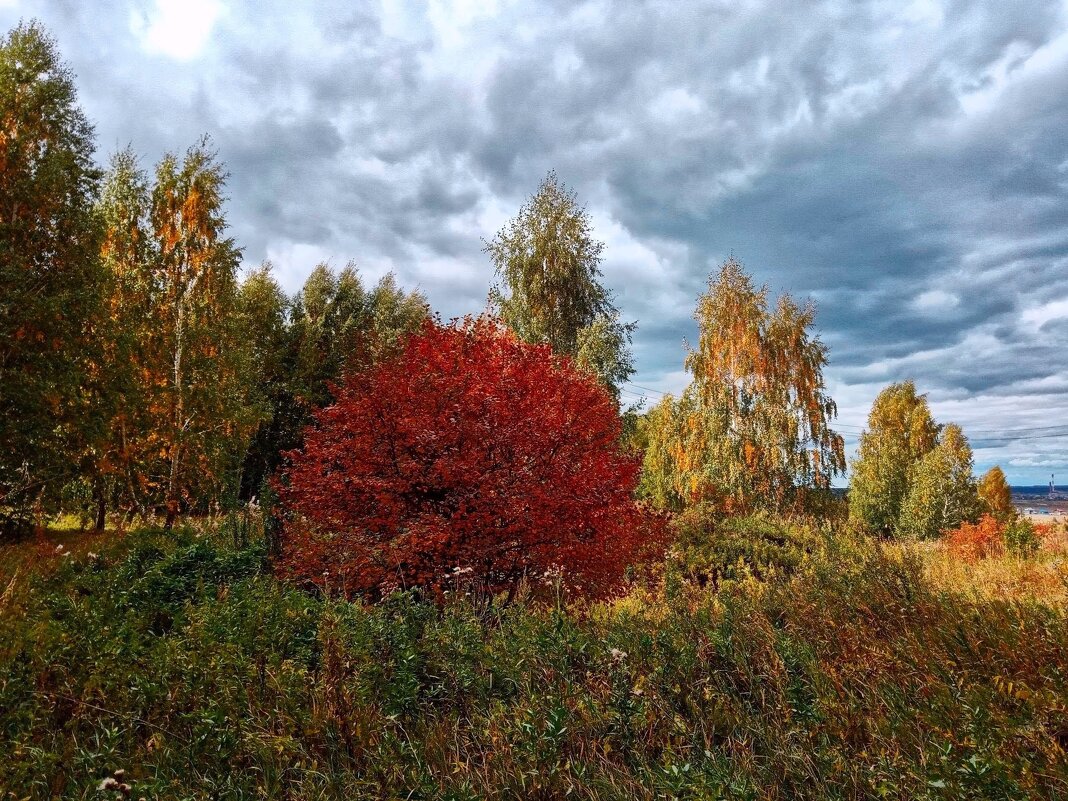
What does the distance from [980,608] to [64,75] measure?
18898mm

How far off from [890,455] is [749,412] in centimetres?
1272

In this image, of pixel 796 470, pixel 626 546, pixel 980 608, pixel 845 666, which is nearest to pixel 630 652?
pixel 845 666

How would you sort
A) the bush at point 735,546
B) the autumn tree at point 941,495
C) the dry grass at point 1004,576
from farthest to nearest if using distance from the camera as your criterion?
1. the autumn tree at point 941,495
2. the bush at point 735,546
3. the dry grass at point 1004,576

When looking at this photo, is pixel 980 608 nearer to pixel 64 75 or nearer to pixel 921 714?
pixel 921 714

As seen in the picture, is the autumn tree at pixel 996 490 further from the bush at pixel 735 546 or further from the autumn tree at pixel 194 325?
the autumn tree at pixel 194 325

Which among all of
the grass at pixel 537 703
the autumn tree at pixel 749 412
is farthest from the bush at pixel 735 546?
the grass at pixel 537 703

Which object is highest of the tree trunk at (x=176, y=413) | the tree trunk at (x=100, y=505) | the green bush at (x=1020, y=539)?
the tree trunk at (x=176, y=413)

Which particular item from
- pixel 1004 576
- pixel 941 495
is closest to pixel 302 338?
pixel 1004 576

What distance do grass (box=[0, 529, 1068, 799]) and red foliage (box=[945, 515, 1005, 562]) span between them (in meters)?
10.9

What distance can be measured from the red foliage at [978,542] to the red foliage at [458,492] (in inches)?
381

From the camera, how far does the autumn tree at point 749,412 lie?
19359 mm

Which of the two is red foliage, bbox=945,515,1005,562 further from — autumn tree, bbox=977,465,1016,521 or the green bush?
autumn tree, bbox=977,465,1016,521

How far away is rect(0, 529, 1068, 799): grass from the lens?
2.72m

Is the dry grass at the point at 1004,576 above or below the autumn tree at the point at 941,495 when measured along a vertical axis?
below
